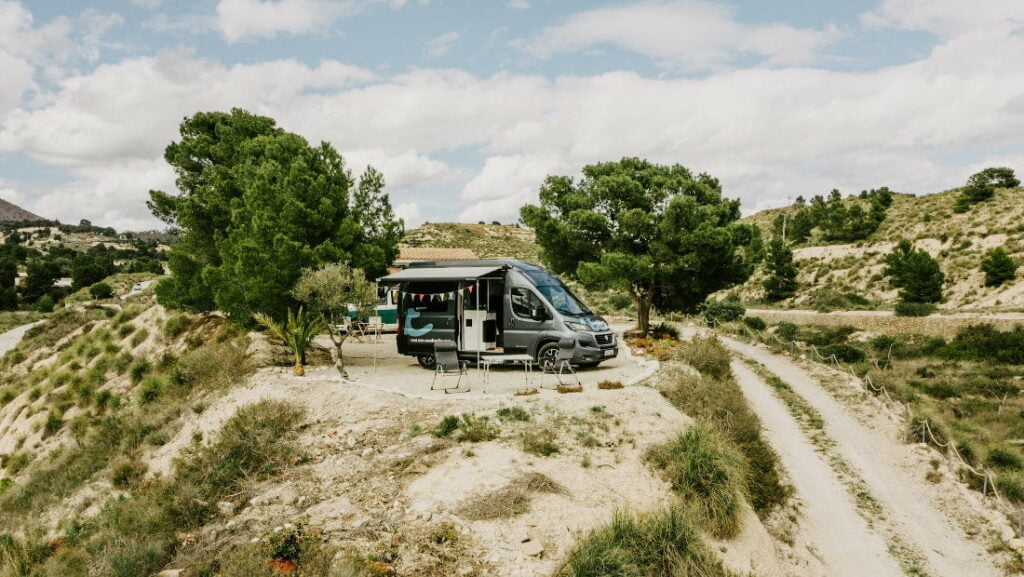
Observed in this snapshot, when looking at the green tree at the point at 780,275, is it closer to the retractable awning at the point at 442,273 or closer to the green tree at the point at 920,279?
the green tree at the point at 920,279

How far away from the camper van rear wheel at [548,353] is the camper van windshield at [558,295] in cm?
97

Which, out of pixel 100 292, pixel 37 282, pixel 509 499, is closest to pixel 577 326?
pixel 509 499

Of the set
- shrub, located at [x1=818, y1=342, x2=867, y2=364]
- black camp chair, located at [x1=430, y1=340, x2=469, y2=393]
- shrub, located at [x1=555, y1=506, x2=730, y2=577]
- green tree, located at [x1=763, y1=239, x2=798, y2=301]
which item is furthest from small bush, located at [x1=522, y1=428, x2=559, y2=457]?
green tree, located at [x1=763, y1=239, x2=798, y2=301]

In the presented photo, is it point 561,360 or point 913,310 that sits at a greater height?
point 913,310


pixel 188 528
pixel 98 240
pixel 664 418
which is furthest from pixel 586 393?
pixel 98 240

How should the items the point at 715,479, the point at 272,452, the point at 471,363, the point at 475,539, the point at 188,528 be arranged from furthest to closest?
the point at 471,363
the point at 272,452
the point at 715,479
the point at 188,528
the point at 475,539

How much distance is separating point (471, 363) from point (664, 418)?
6.34 m

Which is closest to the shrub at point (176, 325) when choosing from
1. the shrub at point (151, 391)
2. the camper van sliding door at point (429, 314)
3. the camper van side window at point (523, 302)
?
the shrub at point (151, 391)

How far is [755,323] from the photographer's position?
135ft

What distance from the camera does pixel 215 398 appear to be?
1423 centimetres

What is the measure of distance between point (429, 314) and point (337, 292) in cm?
281

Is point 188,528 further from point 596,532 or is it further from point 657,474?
point 657,474

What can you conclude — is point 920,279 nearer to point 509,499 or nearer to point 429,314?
point 429,314

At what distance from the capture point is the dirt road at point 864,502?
10.7 m
